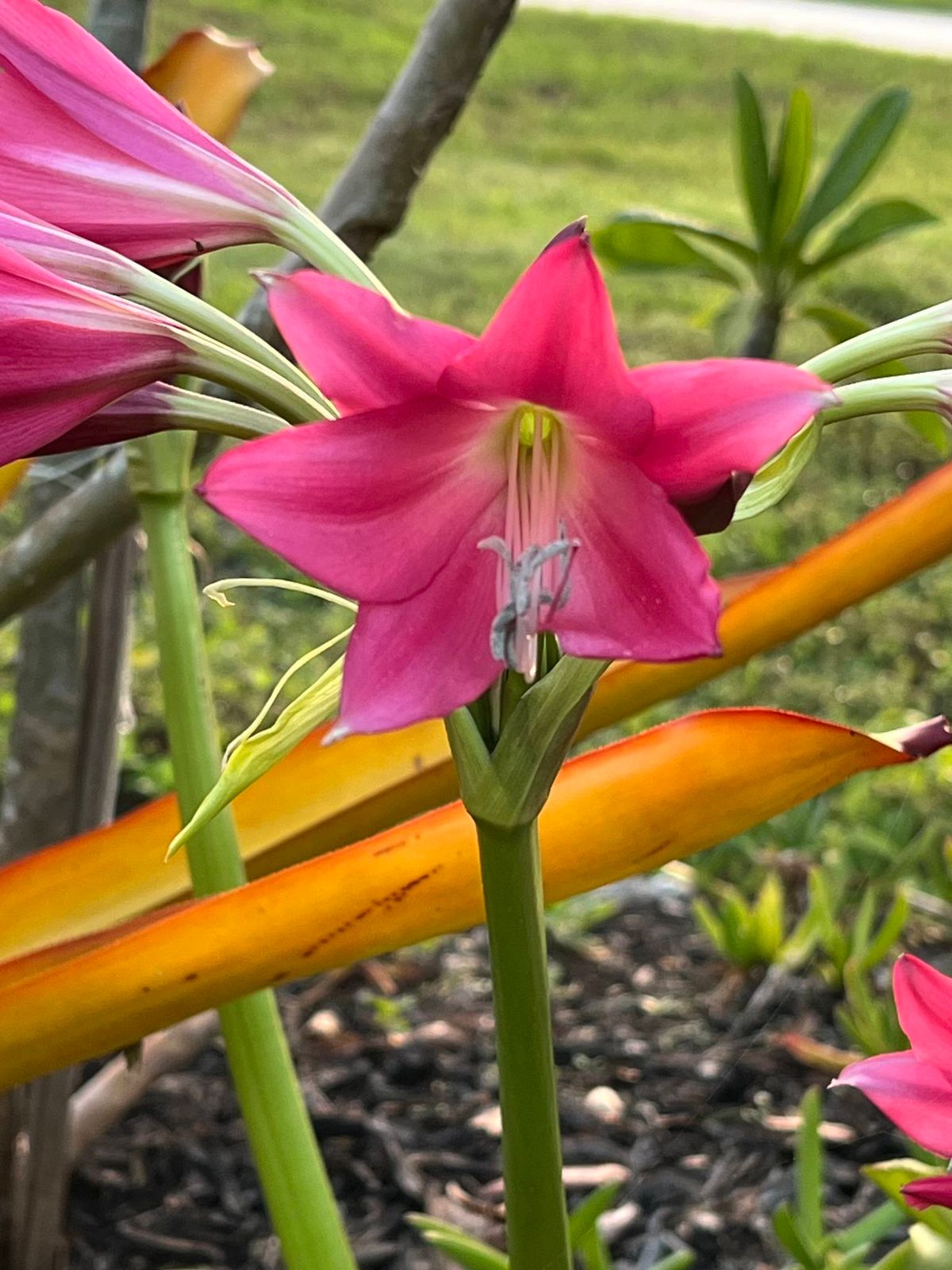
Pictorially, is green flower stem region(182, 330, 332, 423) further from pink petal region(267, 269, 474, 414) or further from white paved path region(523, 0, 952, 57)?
white paved path region(523, 0, 952, 57)

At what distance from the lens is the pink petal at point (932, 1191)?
33cm

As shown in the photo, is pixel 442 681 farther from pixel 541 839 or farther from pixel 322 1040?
pixel 322 1040

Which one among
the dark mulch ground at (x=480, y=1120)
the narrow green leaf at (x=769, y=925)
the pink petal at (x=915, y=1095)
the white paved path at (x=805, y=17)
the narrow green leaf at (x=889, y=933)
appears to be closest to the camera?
the pink petal at (x=915, y=1095)

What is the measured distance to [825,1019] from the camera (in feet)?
3.89

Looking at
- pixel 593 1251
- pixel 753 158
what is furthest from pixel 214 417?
pixel 753 158

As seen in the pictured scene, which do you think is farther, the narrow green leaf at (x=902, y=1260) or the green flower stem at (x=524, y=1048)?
the narrow green leaf at (x=902, y=1260)

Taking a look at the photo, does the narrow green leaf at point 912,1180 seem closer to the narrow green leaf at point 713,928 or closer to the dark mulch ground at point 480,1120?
the dark mulch ground at point 480,1120

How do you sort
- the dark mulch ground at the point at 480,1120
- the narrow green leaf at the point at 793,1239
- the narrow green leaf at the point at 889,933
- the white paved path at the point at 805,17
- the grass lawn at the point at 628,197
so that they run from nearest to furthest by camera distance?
the narrow green leaf at the point at 793,1239, the dark mulch ground at the point at 480,1120, the narrow green leaf at the point at 889,933, the grass lawn at the point at 628,197, the white paved path at the point at 805,17

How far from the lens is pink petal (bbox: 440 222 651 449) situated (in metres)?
0.26

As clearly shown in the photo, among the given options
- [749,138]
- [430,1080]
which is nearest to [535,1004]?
[430,1080]

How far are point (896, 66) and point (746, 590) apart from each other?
6.30 m

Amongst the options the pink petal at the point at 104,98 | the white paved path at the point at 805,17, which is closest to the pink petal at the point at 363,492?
the pink petal at the point at 104,98

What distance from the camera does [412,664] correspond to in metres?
0.29

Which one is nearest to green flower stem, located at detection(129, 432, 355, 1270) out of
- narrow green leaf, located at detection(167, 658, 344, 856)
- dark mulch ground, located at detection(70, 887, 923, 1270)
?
narrow green leaf, located at detection(167, 658, 344, 856)
